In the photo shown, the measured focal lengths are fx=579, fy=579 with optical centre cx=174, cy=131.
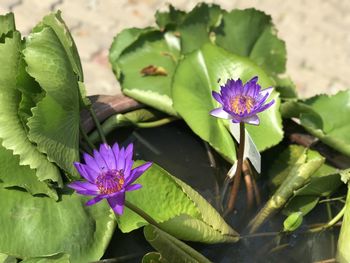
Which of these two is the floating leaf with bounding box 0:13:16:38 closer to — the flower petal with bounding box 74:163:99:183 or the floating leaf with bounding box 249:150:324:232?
the flower petal with bounding box 74:163:99:183

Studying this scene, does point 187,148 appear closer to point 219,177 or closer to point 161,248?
point 219,177

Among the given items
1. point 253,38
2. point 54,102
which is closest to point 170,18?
point 253,38

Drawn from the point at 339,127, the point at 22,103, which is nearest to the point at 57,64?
the point at 22,103

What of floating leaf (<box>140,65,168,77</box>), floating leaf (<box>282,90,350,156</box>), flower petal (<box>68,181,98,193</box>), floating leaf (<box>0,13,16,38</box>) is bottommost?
floating leaf (<box>282,90,350,156</box>)

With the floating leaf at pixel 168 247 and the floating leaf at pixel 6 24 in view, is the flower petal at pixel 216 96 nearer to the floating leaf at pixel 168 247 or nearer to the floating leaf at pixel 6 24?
the floating leaf at pixel 168 247

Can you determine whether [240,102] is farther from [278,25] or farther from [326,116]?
[278,25]

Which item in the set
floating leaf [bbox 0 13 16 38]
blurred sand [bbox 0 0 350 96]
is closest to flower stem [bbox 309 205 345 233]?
floating leaf [bbox 0 13 16 38]
